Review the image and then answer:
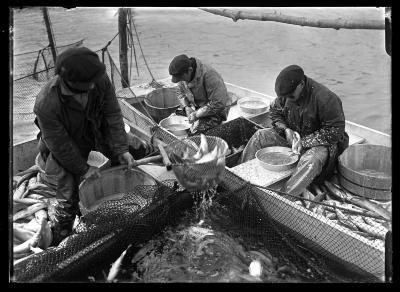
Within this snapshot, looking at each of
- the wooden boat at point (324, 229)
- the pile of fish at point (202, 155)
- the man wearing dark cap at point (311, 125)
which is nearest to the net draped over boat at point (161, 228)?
the wooden boat at point (324, 229)

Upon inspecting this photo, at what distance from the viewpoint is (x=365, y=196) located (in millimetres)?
5605

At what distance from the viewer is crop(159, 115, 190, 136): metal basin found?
721 cm

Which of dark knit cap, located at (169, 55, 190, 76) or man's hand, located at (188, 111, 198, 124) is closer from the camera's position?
dark knit cap, located at (169, 55, 190, 76)

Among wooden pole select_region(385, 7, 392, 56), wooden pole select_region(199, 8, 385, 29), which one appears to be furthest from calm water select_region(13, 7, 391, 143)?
wooden pole select_region(385, 7, 392, 56)

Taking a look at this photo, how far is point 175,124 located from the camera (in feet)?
24.7

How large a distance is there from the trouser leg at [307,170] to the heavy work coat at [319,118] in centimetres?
13

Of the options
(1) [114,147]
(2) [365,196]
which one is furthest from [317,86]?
(1) [114,147]

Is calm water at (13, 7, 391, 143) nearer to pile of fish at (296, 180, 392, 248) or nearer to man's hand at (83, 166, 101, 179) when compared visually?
pile of fish at (296, 180, 392, 248)

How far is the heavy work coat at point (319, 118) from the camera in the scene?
5492 mm

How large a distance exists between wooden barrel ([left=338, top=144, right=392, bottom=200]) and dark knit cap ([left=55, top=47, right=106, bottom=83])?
3718mm

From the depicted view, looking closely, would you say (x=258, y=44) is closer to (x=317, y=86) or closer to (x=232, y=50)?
(x=232, y=50)

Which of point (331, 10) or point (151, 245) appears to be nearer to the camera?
point (151, 245)

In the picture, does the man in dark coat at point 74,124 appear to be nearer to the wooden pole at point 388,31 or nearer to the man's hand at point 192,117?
the man's hand at point 192,117

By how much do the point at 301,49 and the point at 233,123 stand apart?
9.01m
